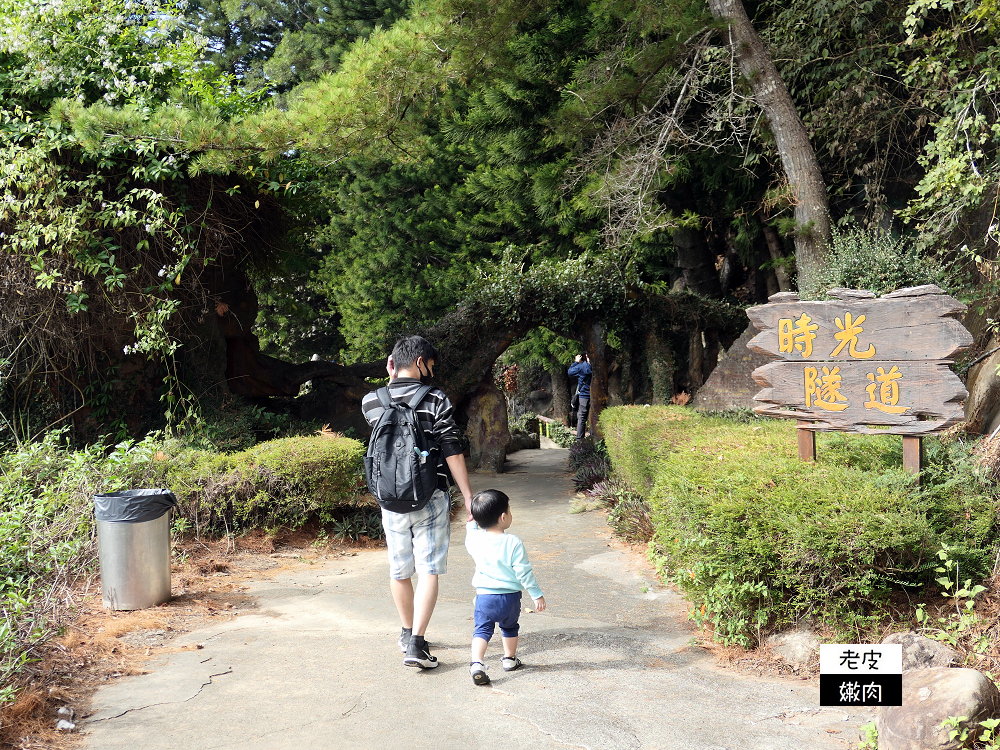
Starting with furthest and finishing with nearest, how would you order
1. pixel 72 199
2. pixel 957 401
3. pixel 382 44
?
pixel 72 199, pixel 382 44, pixel 957 401

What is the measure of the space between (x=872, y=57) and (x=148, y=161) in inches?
354

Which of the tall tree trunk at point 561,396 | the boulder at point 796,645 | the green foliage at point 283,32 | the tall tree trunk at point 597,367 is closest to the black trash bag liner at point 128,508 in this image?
the boulder at point 796,645

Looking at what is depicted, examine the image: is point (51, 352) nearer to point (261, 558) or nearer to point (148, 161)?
point (148, 161)

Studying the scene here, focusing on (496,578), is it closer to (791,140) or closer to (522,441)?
(791,140)

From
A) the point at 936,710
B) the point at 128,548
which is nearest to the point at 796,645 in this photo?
the point at 936,710

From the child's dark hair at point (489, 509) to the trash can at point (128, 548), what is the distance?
102 inches

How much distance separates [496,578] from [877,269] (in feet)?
17.7

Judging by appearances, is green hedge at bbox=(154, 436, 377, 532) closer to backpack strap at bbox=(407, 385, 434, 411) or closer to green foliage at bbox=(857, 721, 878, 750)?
backpack strap at bbox=(407, 385, 434, 411)

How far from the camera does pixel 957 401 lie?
4.44 metres

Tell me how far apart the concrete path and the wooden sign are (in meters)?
1.72

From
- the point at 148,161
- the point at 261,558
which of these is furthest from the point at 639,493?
the point at 148,161

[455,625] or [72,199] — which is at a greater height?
[72,199]

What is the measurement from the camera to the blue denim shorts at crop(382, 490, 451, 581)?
4.12 m

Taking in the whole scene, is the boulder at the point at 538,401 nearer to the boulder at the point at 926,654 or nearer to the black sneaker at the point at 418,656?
the black sneaker at the point at 418,656
